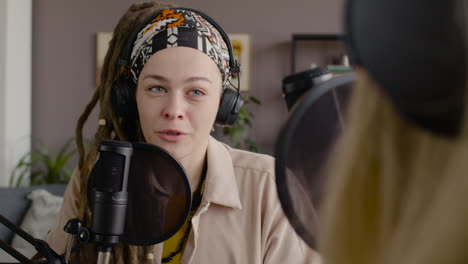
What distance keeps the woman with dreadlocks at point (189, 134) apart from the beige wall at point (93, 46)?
3.23m

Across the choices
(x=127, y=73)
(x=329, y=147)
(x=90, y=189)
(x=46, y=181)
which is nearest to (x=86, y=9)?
(x=46, y=181)

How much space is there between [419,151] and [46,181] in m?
4.44

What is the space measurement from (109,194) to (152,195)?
7 centimetres

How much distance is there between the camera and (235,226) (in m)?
1.37

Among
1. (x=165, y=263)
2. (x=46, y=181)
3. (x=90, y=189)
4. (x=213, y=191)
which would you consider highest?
(x=90, y=189)

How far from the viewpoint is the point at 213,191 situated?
1.34 meters

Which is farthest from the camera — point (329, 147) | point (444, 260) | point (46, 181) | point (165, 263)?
point (46, 181)

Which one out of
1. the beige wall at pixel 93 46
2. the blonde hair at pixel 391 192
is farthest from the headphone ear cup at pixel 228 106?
the beige wall at pixel 93 46

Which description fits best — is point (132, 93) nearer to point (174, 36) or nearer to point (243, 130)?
point (174, 36)

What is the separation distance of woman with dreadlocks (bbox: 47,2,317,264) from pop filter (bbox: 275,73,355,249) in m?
0.66

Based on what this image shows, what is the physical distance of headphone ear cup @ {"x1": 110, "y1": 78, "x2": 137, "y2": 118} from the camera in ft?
4.19

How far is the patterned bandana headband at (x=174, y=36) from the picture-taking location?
1.25m

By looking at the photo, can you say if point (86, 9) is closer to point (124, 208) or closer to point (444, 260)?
point (124, 208)

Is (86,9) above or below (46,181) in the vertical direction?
above
